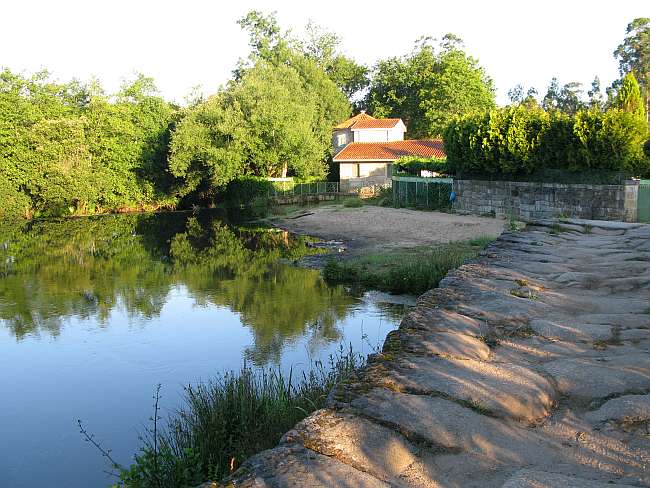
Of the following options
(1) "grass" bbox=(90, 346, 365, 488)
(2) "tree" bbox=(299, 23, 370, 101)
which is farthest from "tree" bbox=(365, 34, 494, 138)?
(1) "grass" bbox=(90, 346, 365, 488)

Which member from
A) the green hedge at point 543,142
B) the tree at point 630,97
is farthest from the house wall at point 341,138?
the tree at point 630,97

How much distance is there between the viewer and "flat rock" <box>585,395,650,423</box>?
3383 millimetres

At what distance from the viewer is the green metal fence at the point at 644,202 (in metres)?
19.8

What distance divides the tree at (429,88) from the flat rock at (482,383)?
53509 mm

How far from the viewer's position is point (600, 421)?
11.1 ft

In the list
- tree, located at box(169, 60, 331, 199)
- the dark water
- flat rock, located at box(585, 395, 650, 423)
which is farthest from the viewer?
tree, located at box(169, 60, 331, 199)

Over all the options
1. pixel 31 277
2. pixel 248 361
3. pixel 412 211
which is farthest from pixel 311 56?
pixel 248 361

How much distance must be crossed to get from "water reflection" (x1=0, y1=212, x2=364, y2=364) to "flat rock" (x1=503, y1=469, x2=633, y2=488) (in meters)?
7.26

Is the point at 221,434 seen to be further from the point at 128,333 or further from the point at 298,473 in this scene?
the point at 128,333

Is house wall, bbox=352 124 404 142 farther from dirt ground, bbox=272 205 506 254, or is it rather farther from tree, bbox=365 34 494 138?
dirt ground, bbox=272 205 506 254

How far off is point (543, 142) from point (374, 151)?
27.0 metres

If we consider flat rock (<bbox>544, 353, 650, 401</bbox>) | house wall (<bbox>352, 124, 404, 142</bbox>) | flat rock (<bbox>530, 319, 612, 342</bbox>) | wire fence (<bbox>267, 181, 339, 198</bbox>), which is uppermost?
house wall (<bbox>352, 124, 404, 142</bbox>)

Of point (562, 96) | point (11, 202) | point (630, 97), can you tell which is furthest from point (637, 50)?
point (11, 202)

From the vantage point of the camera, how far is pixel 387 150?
49.9 m
